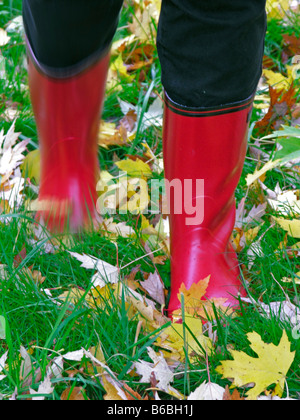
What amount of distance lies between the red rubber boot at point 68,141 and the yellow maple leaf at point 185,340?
18.6 inches

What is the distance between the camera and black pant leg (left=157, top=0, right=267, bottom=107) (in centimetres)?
107

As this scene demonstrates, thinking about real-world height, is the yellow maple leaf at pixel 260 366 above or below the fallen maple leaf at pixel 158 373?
above

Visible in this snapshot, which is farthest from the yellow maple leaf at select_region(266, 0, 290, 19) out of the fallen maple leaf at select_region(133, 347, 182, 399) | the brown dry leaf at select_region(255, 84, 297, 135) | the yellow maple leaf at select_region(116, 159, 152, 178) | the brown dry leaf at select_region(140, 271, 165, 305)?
the fallen maple leaf at select_region(133, 347, 182, 399)

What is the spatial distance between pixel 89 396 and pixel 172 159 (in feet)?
1.89

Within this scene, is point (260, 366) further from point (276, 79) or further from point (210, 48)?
point (276, 79)

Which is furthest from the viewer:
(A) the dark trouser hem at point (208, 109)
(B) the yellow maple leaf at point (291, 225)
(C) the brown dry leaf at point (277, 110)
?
(C) the brown dry leaf at point (277, 110)

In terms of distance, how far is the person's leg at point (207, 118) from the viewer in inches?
42.9

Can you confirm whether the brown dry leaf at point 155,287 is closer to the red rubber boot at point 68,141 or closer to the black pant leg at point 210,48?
the red rubber boot at point 68,141

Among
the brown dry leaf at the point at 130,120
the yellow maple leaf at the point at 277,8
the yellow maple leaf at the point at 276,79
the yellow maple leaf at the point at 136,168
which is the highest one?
the yellow maple leaf at the point at 277,8

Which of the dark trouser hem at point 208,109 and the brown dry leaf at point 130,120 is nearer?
the dark trouser hem at point 208,109

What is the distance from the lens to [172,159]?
1.29m

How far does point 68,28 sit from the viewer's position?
4.20ft

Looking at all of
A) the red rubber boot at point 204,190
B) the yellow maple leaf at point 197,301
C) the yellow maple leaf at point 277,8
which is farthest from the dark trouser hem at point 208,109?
the yellow maple leaf at point 277,8

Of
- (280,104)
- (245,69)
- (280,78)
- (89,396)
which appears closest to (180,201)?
(245,69)
